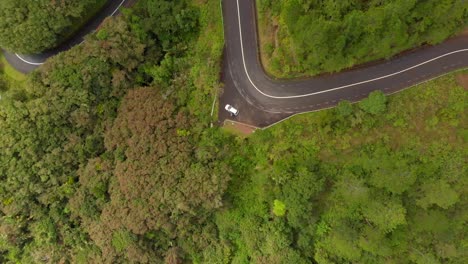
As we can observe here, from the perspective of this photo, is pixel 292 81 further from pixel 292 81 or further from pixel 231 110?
pixel 231 110

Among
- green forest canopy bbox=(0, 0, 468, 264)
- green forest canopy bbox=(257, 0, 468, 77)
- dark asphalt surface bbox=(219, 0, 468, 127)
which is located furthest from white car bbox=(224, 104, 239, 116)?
green forest canopy bbox=(257, 0, 468, 77)

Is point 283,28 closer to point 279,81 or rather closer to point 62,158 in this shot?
point 279,81

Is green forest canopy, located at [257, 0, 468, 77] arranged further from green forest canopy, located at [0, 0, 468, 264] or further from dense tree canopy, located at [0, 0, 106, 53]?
dense tree canopy, located at [0, 0, 106, 53]

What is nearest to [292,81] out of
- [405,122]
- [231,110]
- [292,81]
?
[292,81]

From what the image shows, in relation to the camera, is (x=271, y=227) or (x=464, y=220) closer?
(x=464, y=220)

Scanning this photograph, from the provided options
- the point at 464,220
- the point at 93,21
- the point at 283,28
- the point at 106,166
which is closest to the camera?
the point at 464,220

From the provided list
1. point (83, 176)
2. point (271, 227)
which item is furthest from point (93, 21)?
point (271, 227)

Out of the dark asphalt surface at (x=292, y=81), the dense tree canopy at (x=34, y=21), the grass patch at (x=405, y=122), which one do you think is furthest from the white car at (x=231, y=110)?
the dense tree canopy at (x=34, y=21)
